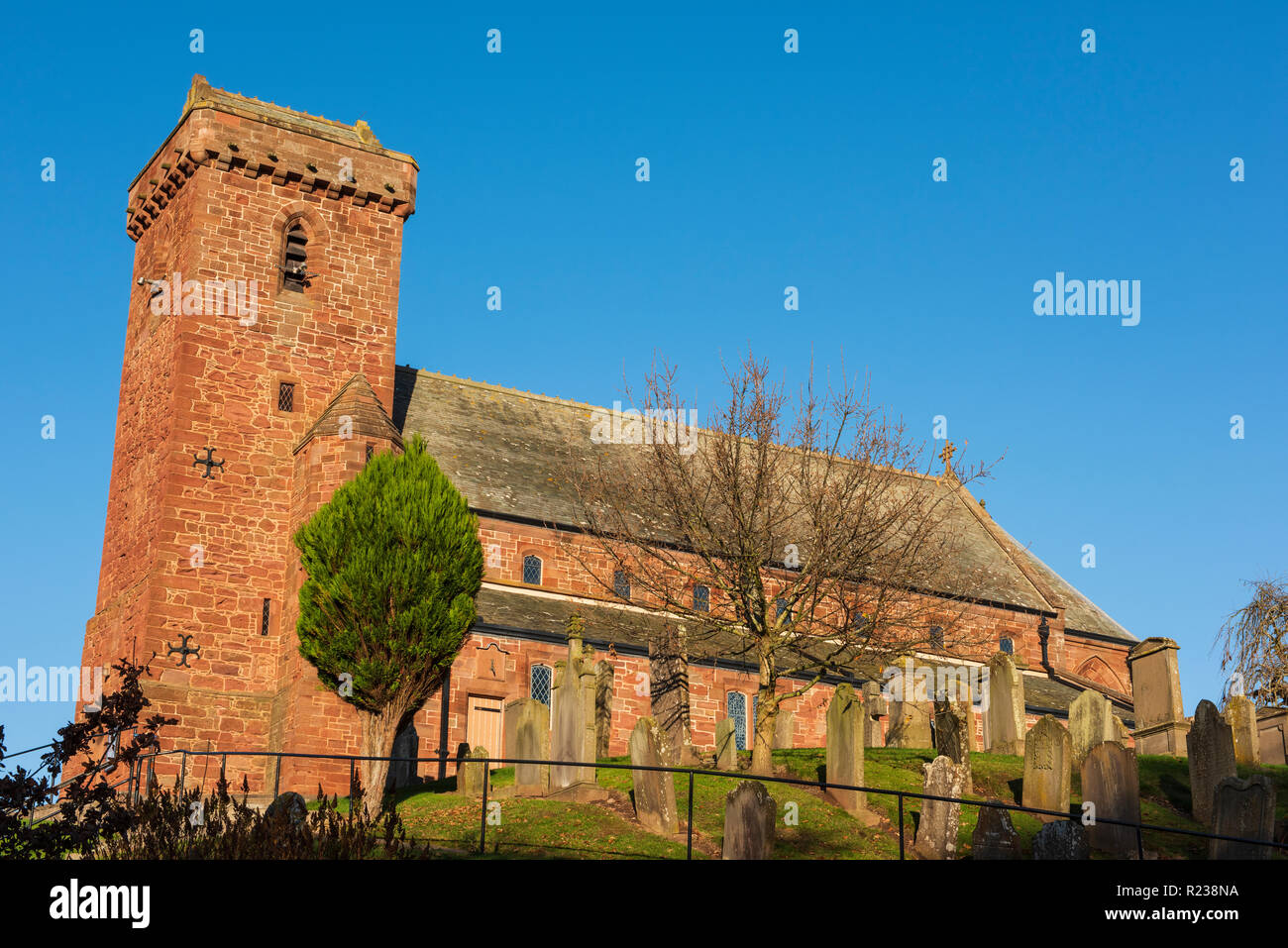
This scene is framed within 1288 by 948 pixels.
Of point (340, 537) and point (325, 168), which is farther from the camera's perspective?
point (325, 168)

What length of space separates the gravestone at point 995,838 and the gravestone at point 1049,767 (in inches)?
133

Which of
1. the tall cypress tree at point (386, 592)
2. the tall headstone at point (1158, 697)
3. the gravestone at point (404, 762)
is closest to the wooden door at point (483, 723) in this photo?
the gravestone at point (404, 762)

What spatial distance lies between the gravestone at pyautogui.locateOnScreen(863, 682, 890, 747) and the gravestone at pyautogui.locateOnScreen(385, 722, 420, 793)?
32.3ft

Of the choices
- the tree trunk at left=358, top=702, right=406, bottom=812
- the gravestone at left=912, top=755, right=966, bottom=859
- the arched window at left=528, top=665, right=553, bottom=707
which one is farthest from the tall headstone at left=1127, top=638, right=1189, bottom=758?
the tree trunk at left=358, top=702, right=406, bottom=812

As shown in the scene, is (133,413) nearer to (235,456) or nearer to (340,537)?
(235,456)

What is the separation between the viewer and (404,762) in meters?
25.6

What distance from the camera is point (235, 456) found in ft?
99.8

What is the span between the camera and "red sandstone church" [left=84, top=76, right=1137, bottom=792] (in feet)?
93.8

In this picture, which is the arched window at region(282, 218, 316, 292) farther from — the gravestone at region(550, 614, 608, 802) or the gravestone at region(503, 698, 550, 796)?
the gravestone at region(550, 614, 608, 802)

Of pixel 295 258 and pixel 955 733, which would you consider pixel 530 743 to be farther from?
pixel 295 258

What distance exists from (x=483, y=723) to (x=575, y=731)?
10.5 meters
